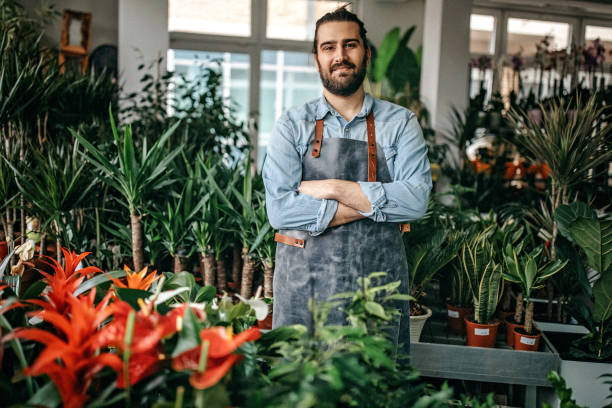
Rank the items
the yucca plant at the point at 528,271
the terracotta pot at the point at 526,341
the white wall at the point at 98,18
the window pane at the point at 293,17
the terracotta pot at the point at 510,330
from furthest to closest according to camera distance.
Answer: the window pane at the point at 293,17 → the white wall at the point at 98,18 → the terracotta pot at the point at 510,330 → the terracotta pot at the point at 526,341 → the yucca plant at the point at 528,271

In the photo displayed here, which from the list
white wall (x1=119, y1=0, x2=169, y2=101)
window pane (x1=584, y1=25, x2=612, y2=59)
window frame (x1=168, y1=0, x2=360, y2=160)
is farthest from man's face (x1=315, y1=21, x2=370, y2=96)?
window pane (x1=584, y1=25, x2=612, y2=59)

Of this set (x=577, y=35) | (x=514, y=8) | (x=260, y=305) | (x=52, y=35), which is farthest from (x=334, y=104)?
(x=577, y=35)

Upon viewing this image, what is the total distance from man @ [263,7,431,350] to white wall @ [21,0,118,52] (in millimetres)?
6061

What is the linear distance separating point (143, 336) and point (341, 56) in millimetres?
1283

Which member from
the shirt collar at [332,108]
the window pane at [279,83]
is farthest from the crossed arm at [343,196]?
the window pane at [279,83]

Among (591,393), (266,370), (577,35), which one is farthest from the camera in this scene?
(577,35)

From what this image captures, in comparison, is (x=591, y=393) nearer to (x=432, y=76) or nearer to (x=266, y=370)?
(x=266, y=370)

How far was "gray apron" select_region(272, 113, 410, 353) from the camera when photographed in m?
1.83

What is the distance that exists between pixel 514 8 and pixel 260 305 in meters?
8.25

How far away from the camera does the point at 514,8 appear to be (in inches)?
313

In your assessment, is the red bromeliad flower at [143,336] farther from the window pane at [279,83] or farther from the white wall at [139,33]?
the window pane at [279,83]

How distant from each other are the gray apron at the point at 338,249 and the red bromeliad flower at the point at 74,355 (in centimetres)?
→ 108

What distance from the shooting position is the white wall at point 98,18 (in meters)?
6.86

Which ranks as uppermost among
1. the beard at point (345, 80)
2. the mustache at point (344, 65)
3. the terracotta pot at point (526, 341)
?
the mustache at point (344, 65)
